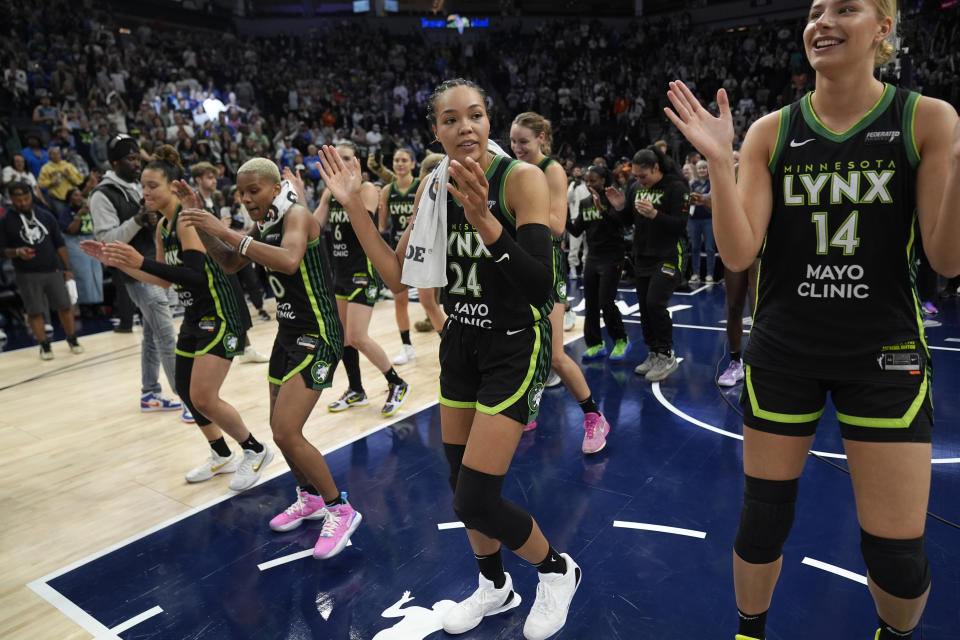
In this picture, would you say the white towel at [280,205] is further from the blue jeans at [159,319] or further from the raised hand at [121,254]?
the blue jeans at [159,319]

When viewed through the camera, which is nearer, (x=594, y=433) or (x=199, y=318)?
(x=199, y=318)

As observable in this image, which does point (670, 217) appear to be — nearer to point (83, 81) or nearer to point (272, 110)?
point (83, 81)

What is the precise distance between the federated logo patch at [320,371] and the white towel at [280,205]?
0.79m

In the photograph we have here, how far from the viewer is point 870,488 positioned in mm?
1857

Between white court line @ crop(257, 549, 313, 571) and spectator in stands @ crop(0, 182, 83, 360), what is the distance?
239 inches

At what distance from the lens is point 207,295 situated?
13.2 ft

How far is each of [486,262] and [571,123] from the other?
20369 mm

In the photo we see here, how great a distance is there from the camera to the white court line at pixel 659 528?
334 cm

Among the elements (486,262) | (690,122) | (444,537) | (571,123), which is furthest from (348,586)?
(571,123)

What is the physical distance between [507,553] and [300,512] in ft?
4.05

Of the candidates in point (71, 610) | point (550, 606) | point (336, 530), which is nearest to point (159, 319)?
point (71, 610)

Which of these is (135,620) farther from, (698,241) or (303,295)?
(698,241)

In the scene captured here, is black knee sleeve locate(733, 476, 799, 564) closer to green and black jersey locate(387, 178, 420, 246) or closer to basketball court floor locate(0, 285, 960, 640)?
basketball court floor locate(0, 285, 960, 640)

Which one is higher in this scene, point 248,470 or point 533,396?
point 533,396
